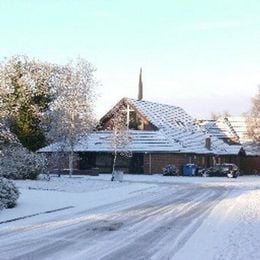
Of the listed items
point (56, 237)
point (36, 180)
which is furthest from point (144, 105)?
point (56, 237)

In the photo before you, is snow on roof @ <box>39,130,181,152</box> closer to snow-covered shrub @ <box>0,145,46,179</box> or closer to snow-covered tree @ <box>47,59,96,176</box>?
snow-covered tree @ <box>47,59,96,176</box>

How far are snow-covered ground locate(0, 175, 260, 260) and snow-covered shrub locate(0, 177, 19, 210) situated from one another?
1.16ft

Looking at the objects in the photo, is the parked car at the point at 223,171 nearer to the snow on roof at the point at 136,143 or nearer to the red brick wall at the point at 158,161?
the red brick wall at the point at 158,161

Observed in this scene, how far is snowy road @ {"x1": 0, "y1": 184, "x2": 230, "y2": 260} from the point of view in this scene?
12344 millimetres

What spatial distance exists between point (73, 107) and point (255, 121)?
121ft

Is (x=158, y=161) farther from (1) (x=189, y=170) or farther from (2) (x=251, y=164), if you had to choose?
(2) (x=251, y=164)

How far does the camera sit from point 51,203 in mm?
23812

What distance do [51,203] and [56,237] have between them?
938 cm

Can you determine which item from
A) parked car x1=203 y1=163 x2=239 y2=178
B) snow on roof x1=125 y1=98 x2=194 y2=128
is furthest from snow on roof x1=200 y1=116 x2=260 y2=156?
parked car x1=203 y1=163 x2=239 y2=178

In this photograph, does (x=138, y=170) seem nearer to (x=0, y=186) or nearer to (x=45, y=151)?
(x=45, y=151)

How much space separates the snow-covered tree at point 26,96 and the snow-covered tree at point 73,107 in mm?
8342

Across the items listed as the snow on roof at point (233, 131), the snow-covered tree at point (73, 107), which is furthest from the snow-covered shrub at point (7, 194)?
the snow on roof at point (233, 131)

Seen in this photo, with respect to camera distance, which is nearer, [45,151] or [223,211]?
[223,211]

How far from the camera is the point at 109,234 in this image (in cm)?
1529
